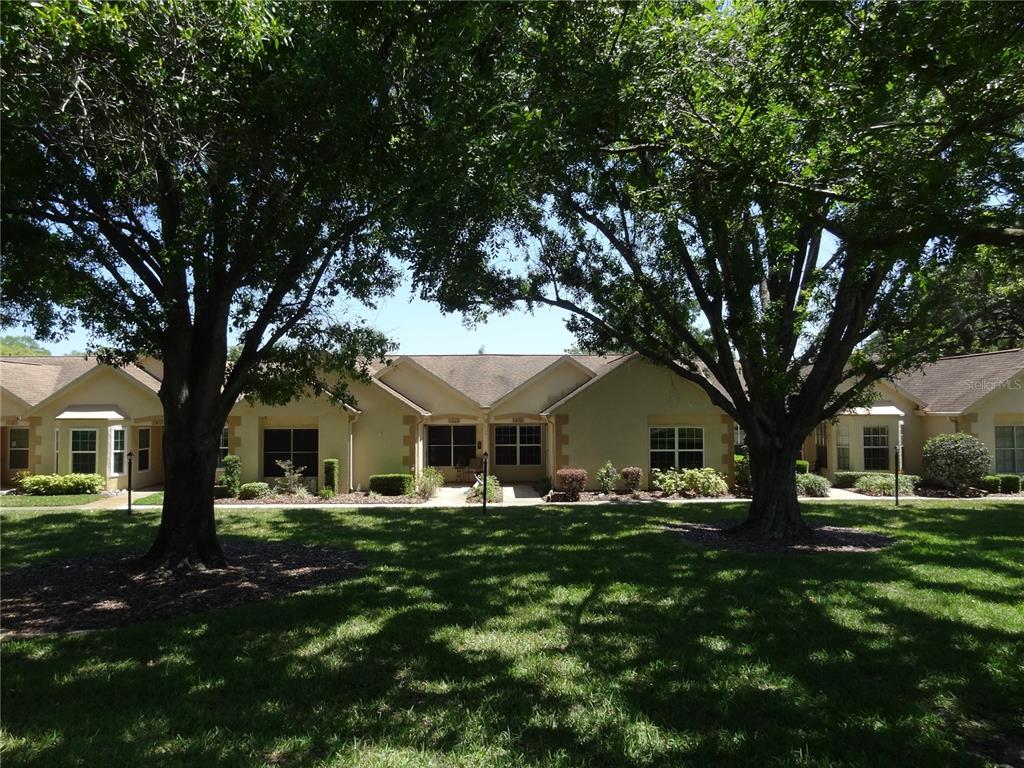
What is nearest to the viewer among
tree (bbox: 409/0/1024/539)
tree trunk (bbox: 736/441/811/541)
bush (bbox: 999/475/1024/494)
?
tree (bbox: 409/0/1024/539)

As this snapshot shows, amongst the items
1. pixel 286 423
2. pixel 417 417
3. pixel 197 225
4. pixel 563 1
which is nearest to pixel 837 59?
pixel 563 1

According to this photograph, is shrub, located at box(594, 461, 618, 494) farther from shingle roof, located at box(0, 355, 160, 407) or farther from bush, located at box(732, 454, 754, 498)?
shingle roof, located at box(0, 355, 160, 407)

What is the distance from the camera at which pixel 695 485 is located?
1931 centimetres

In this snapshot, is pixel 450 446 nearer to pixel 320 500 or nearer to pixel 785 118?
pixel 320 500

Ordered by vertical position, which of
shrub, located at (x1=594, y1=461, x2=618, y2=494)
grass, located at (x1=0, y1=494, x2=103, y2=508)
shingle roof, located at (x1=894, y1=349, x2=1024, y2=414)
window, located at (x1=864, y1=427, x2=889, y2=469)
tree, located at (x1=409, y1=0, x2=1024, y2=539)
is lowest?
grass, located at (x1=0, y1=494, x2=103, y2=508)

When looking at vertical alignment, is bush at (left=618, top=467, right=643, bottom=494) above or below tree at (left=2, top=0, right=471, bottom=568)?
below

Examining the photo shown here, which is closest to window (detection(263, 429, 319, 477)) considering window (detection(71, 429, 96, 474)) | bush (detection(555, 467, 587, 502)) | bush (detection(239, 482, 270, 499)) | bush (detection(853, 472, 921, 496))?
bush (detection(239, 482, 270, 499))

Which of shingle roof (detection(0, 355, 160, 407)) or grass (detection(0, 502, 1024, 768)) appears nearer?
grass (detection(0, 502, 1024, 768))

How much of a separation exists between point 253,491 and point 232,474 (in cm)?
111

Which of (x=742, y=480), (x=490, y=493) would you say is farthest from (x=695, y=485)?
(x=490, y=493)

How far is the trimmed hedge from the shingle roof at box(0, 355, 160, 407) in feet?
14.4

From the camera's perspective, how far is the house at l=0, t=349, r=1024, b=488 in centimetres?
2020

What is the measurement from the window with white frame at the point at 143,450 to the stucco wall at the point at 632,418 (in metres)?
14.6

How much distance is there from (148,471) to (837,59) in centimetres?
2365
